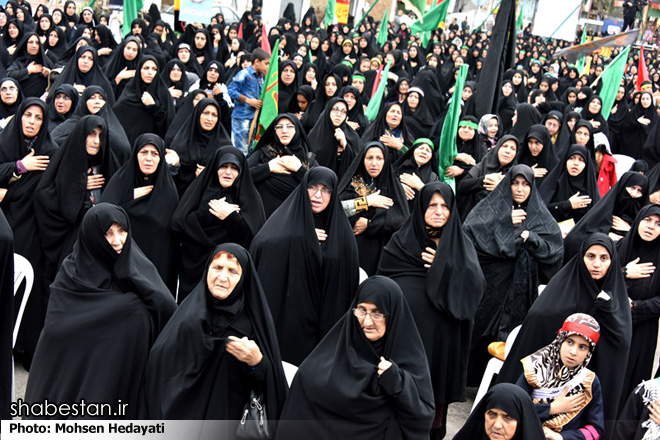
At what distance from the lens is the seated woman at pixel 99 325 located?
306cm

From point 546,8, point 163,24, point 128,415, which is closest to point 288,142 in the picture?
point 128,415

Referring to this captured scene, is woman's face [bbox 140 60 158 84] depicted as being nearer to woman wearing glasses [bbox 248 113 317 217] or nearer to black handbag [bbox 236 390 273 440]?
woman wearing glasses [bbox 248 113 317 217]

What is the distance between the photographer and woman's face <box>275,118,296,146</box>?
209 inches

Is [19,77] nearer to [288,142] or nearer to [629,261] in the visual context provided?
[288,142]

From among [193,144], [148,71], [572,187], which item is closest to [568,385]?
[572,187]

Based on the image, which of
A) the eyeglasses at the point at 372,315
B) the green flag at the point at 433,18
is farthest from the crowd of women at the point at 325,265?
the green flag at the point at 433,18

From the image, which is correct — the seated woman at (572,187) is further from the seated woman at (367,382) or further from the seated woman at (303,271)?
the seated woman at (367,382)

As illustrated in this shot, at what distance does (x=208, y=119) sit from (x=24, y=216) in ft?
4.99

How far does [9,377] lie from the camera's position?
11.3ft

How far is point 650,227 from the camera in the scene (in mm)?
4422

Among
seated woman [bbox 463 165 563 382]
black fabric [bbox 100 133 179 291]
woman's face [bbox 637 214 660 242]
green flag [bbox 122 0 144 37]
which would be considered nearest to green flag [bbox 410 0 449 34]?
green flag [bbox 122 0 144 37]

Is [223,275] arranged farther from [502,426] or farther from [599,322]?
[599,322]

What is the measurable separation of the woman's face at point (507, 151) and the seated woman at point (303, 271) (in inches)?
76.5

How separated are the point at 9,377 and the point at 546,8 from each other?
13.9 meters
